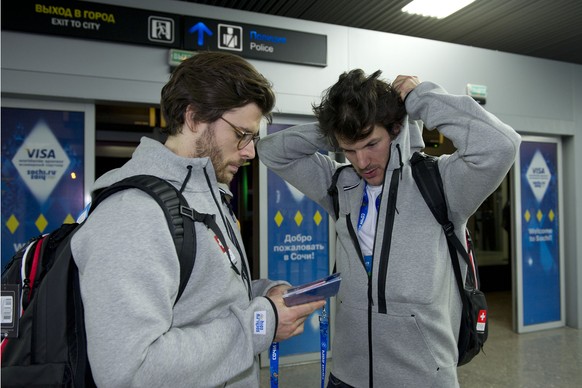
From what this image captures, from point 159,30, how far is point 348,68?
72.2 inches

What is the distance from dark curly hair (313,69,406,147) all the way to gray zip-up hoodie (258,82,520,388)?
68 millimetres

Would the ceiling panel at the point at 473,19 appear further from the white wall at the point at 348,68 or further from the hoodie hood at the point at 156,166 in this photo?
the hoodie hood at the point at 156,166

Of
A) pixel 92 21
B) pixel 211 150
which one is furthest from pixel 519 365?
pixel 92 21

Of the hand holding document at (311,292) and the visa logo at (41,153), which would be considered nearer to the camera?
the hand holding document at (311,292)

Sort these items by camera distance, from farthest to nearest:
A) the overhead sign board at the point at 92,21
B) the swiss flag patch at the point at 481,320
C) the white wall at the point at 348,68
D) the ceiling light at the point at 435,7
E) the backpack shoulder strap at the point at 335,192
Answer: the ceiling light at the point at 435,7 < the white wall at the point at 348,68 < the overhead sign board at the point at 92,21 < the backpack shoulder strap at the point at 335,192 < the swiss flag patch at the point at 481,320

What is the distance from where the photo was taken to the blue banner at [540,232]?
523 cm

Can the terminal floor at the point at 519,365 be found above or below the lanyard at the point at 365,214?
below

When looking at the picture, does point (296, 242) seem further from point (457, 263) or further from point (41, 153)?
point (457, 263)

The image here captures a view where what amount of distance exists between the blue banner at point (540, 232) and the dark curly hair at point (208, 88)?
492cm

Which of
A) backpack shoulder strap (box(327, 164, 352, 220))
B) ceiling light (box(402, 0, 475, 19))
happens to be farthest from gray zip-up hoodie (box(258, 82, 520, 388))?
ceiling light (box(402, 0, 475, 19))

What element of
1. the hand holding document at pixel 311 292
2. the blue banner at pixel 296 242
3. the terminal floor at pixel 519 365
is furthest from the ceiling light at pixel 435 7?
the hand holding document at pixel 311 292

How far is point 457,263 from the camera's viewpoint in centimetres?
164

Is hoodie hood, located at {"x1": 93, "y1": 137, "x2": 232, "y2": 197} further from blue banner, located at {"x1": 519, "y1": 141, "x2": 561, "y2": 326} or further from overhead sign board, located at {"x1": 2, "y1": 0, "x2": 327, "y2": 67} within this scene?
blue banner, located at {"x1": 519, "y1": 141, "x2": 561, "y2": 326}

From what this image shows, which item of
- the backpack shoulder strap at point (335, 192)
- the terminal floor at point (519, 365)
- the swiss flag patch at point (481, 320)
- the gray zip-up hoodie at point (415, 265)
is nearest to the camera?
the gray zip-up hoodie at point (415, 265)
